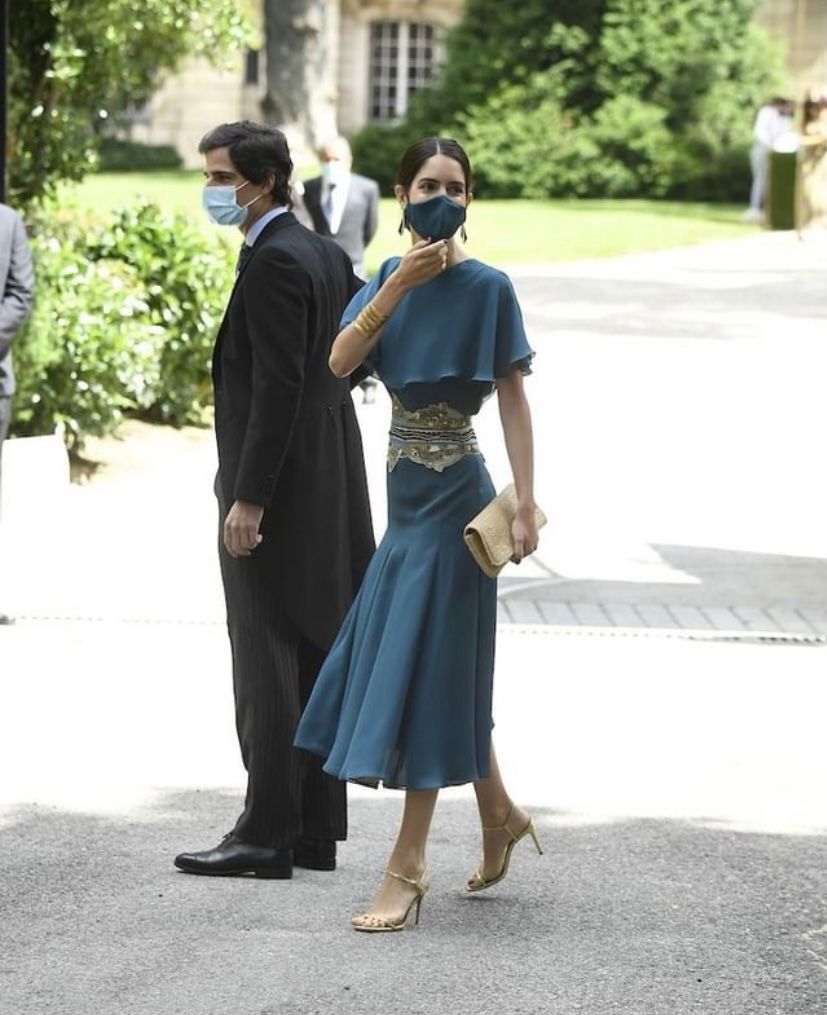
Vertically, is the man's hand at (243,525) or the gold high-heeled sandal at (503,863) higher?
the man's hand at (243,525)

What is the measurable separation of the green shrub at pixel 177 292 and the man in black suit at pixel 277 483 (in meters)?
8.45

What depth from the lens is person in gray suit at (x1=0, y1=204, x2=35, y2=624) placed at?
30.1 feet

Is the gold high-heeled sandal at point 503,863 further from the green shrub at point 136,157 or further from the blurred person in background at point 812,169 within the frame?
the green shrub at point 136,157

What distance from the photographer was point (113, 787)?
6.80m

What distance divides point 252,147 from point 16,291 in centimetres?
368

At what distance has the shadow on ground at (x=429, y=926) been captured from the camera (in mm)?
4941

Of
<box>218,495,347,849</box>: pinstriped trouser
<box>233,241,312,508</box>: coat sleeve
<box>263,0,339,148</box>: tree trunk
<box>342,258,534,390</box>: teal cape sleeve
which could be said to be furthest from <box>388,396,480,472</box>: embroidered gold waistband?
<box>263,0,339,148</box>: tree trunk

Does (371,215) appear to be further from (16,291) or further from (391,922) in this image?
(391,922)

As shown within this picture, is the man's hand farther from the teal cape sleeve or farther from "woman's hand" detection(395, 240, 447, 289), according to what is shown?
"woman's hand" detection(395, 240, 447, 289)

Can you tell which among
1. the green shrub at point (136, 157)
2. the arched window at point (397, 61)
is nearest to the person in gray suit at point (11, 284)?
the green shrub at point (136, 157)

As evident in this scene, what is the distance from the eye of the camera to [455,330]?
536cm

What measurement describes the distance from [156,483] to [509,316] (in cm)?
790

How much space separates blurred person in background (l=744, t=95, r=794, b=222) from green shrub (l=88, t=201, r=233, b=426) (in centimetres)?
1842

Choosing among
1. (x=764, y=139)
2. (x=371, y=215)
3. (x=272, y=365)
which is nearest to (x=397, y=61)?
(x=764, y=139)
